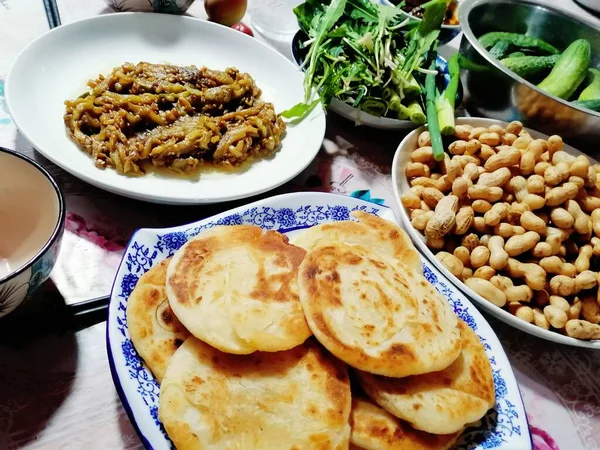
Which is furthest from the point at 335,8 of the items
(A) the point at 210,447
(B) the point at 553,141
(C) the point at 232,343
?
(A) the point at 210,447

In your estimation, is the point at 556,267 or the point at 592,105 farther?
the point at 592,105

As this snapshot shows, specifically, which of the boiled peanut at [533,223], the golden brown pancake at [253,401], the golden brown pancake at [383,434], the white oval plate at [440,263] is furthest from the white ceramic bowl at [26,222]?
the boiled peanut at [533,223]

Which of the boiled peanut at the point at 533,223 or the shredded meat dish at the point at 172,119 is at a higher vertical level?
the shredded meat dish at the point at 172,119

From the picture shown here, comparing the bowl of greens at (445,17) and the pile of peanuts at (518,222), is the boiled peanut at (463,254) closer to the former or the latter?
the pile of peanuts at (518,222)

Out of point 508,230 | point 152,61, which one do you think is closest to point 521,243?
point 508,230

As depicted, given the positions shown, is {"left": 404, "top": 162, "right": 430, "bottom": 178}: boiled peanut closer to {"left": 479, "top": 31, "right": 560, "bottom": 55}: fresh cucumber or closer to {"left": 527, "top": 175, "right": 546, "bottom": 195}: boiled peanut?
{"left": 527, "top": 175, "right": 546, "bottom": 195}: boiled peanut

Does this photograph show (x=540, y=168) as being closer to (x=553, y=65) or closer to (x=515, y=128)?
(x=515, y=128)

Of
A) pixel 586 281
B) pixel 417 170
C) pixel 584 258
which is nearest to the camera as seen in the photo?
pixel 586 281
